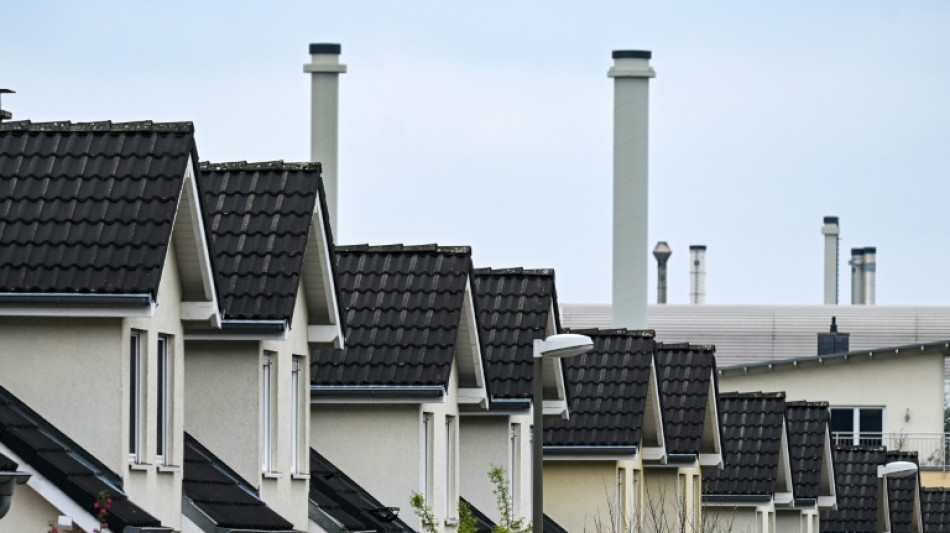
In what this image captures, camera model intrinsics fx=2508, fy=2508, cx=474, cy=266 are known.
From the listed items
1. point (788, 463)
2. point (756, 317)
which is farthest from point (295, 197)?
point (756, 317)

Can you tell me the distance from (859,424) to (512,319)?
49.5 meters

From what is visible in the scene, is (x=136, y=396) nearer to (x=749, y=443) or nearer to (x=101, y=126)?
(x=101, y=126)

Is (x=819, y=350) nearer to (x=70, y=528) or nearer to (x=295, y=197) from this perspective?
(x=295, y=197)

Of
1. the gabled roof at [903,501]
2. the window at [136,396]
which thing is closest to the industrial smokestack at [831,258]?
the gabled roof at [903,501]

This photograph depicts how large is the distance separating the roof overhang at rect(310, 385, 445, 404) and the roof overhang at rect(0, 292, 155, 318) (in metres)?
8.03

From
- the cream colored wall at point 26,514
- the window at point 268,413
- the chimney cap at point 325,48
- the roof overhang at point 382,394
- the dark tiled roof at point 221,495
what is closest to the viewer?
the cream colored wall at point 26,514

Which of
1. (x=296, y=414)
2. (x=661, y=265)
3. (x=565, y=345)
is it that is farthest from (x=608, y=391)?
(x=661, y=265)

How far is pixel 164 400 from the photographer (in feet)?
66.4

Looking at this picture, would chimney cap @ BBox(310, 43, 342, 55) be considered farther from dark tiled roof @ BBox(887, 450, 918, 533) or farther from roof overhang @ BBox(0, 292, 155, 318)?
roof overhang @ BBox(0, 292, 155, 318)

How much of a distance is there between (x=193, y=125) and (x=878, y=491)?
3800 centimetres

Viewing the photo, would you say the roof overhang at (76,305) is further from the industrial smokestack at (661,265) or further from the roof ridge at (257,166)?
the industrial smokestack at (661,265)

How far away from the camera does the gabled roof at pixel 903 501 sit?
6091 centimetres

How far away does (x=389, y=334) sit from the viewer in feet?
91.0

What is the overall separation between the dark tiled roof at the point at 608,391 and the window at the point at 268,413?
1296 cm
